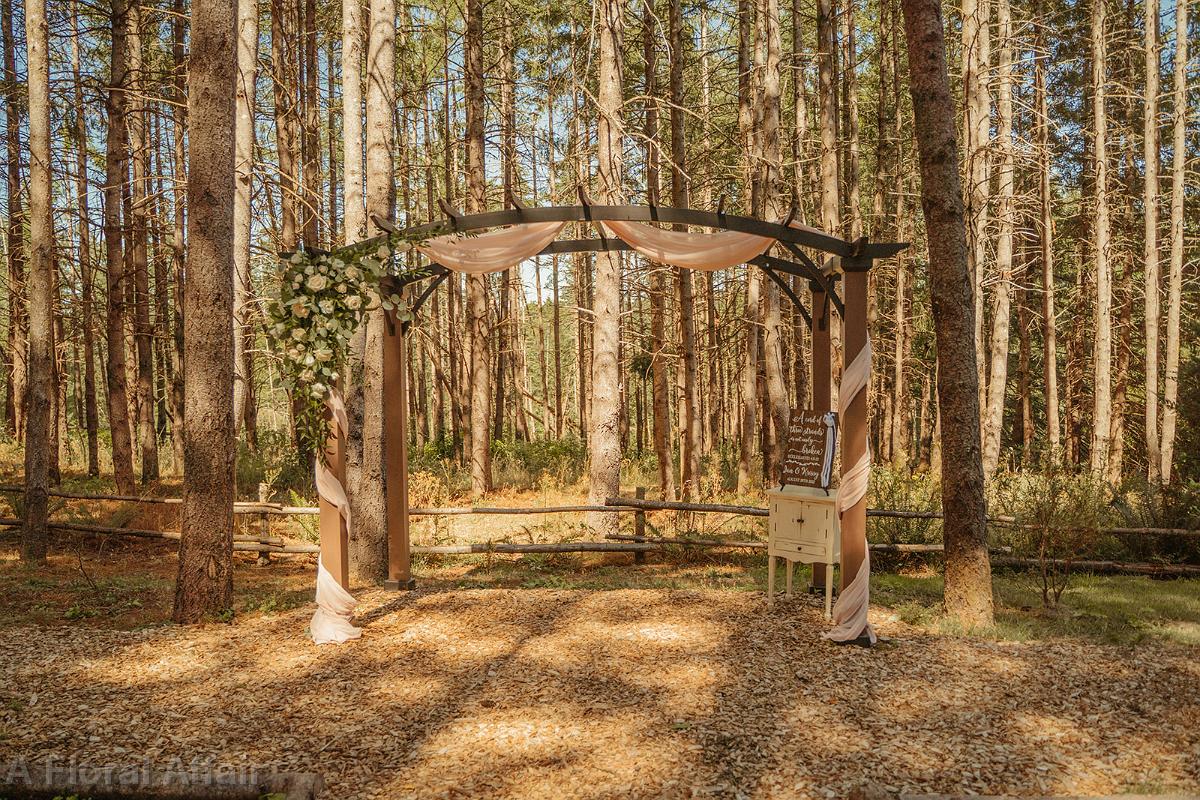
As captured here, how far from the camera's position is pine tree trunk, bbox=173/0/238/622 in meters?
5.95

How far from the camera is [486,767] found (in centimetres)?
373

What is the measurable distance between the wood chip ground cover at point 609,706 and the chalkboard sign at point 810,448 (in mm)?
1235

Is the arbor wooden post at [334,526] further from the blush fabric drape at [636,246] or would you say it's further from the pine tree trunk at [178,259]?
the pine tree trunk at [178,259]

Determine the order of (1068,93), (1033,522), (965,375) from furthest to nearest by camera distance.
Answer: (1068,93) < (1033,522) < (965,375)

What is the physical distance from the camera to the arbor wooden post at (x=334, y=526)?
5.79 m

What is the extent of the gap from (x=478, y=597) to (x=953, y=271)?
514 centimetres

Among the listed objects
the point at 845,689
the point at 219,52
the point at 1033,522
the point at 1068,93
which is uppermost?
the point at 1068,93

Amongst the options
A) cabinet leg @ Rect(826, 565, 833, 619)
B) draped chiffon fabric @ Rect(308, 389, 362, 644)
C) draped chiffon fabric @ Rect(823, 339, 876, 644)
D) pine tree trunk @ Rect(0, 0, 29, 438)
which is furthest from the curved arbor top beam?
pine tree trunk @ Rect(0, 0, 29, 438)

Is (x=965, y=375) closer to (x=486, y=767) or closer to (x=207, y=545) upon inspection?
(x=486, y=767)

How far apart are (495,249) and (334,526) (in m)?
2.71

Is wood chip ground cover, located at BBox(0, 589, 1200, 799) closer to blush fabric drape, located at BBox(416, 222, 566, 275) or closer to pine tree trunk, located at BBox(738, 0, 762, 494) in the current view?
blush fabric drape, located at BBox(416, 222, 566, 275)

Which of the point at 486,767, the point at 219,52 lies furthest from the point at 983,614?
the point at 219,52

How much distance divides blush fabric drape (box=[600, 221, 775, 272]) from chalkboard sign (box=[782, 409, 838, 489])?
1.50m

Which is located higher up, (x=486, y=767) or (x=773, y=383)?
(x=773, y=383)
